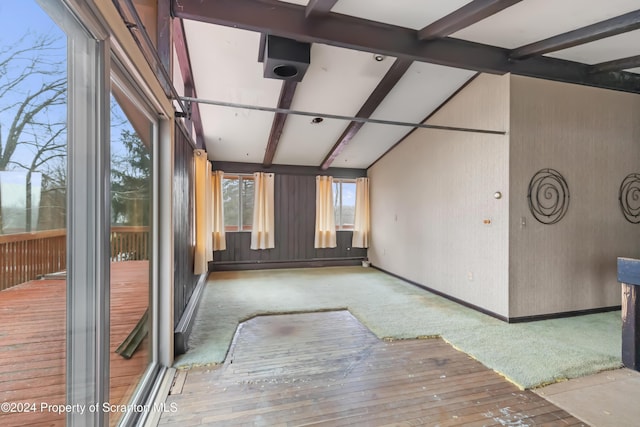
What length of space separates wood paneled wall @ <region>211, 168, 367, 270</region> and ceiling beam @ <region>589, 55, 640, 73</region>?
490cm

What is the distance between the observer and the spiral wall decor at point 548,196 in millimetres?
3443

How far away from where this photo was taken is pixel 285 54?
283cm

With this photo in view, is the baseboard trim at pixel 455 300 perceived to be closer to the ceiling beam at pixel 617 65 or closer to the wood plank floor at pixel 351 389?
the wood plank floor at pixel 351 389

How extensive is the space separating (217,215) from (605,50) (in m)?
6.26

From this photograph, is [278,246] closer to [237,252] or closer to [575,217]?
[237,252]

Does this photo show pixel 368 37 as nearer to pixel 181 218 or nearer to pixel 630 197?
pixel 181 218

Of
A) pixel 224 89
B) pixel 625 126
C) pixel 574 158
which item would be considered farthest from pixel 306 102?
pixel 625 126

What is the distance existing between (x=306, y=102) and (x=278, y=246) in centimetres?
351

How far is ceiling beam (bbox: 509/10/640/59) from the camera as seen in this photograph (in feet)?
7.89

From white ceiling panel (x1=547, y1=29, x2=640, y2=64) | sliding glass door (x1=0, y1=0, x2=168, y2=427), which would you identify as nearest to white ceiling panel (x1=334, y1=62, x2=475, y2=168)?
white ceiling panel (x1=547, y1=29, x2=640, y2=64)

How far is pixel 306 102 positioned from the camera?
4.09 meters

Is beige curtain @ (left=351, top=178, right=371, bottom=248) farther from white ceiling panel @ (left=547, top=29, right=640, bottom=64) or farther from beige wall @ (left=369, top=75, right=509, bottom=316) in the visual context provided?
white ceiling panel @ (left=547, top=29, right=640, bottom=64)

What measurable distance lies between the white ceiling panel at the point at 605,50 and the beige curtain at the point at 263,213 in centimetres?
506

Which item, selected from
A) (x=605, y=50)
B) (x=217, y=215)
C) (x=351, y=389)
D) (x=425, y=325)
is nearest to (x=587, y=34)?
(x=605, y=50)
